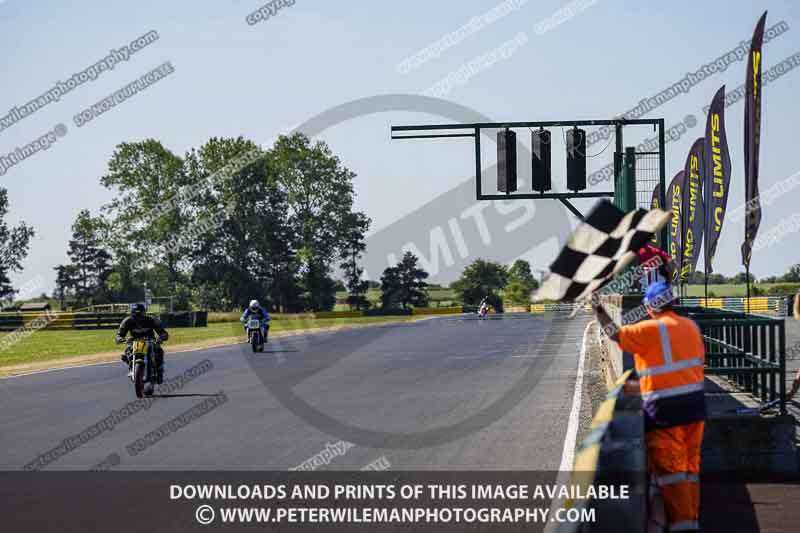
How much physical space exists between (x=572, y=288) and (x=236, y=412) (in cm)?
948

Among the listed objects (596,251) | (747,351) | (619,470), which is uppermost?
(596,251)

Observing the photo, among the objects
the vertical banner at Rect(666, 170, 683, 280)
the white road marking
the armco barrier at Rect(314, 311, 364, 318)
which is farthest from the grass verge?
the armco barrier at Rect(314, 311, 364, 318)

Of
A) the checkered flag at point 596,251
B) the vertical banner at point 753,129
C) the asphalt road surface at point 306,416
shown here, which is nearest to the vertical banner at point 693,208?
the asphalt road surface at point 306,416

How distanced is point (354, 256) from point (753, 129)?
8477cm

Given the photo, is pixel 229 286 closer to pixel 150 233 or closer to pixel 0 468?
pixel 150 233

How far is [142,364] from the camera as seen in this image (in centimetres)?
1681

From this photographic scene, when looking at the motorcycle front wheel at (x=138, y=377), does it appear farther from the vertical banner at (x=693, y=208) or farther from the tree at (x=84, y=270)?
the tree at (x=84, y=270)

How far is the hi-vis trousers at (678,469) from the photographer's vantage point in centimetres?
600

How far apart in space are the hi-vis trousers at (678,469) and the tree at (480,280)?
146m

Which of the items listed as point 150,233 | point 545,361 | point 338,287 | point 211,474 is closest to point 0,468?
point 211,474

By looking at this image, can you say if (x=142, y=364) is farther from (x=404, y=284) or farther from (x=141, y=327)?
(x=404, y=284)

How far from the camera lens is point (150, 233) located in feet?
269

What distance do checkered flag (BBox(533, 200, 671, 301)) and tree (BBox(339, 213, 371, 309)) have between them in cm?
8419

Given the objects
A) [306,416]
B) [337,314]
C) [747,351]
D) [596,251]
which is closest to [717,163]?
[747,351]
